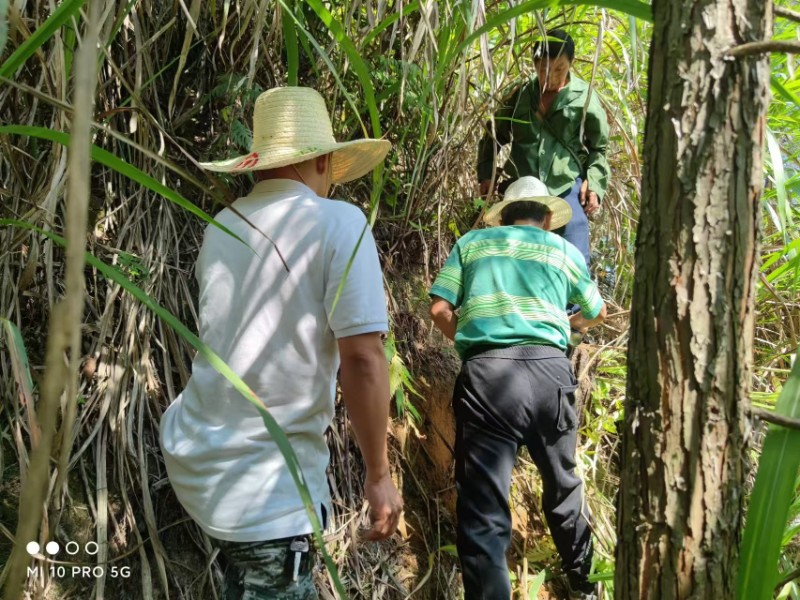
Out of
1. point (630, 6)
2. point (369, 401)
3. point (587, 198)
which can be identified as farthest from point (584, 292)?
point (630, 6)

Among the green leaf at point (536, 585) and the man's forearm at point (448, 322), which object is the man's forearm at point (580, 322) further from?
the green leaf at point (536, 585)

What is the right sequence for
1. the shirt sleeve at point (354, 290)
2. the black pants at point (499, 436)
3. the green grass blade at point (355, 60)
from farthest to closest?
1. the black pants at point (499, 436)
2. the shirt sleeve at point (354, 290)
3. the green grass blade at point (355, 60)

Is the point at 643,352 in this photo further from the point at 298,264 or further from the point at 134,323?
the point at 134,323

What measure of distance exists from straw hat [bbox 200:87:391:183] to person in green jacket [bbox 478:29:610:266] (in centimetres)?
163

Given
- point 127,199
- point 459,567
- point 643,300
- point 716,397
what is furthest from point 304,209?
point 459,567

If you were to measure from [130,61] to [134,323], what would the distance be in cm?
94

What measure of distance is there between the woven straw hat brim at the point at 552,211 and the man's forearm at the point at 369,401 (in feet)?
5.38

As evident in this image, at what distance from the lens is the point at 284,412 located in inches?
64.3

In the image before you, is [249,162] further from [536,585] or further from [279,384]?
[536,585]

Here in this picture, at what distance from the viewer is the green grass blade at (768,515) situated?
82 cm

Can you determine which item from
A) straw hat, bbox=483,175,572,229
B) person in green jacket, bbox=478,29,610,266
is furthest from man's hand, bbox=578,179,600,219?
straw hat, bbox=483,175,572,229

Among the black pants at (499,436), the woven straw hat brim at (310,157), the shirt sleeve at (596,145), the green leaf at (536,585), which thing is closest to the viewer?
the woven straw hat brim at (310,157)

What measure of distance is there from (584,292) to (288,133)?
5.18 feet

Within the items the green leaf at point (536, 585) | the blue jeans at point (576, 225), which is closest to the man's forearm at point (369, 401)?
the green leaf at point (536, 585)
